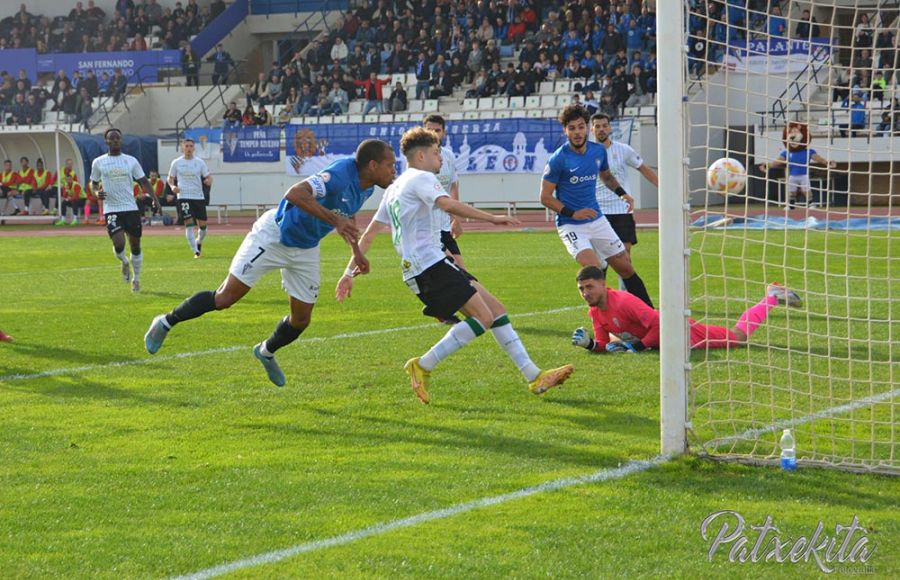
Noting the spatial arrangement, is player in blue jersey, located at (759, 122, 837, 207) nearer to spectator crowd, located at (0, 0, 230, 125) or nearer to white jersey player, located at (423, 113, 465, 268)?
white jersey player, located at (423, 113, 465, 268)

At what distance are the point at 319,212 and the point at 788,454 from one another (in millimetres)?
3859

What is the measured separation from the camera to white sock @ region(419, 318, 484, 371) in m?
8.70

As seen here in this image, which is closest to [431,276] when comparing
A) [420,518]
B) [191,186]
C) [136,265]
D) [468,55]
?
[420,518]

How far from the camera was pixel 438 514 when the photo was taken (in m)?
5.86

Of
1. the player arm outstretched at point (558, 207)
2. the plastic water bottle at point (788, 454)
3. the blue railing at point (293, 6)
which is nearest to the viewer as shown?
the plastic water bottle at point (788, 454)

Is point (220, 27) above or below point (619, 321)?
above

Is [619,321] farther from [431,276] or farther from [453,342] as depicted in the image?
[431,276]

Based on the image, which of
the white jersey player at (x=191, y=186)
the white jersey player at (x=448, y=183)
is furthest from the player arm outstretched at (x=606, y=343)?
the white jersey player at (x=191, y=186)

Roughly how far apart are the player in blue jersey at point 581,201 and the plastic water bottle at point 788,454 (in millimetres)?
5317

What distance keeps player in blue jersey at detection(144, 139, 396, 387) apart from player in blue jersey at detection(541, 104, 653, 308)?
2894 mm

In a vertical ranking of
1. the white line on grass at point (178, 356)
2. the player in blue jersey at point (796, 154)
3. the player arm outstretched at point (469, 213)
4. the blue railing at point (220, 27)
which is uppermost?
the blue railing at point (220, 27)

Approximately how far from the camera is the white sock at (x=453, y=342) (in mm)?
8695

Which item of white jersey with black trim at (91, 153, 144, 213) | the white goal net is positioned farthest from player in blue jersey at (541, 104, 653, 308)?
white jersey with black trim at (91, 153, 144, 213)

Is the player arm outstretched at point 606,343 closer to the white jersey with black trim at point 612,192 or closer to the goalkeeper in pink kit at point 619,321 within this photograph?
the goalkeeper in pink kit at point 619,321
